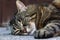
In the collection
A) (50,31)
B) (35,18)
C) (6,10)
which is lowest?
(50,31)

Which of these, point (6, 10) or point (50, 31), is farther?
point (6, 10)

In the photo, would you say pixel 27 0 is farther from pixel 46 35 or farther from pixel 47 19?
pixel 46 35

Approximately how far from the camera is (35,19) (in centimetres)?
157

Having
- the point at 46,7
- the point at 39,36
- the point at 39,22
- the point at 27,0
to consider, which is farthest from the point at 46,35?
the point at 27,0

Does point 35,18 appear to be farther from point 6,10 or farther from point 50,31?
point 6,10

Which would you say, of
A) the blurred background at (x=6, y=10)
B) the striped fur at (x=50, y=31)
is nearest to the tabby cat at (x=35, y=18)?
the striped fur at (x=50, y=31)

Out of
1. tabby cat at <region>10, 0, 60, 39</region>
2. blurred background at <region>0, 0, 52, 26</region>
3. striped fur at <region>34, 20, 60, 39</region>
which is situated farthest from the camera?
blurred background at <region>0, 0, 52, 26</region>

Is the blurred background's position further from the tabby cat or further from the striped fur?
the striped fur

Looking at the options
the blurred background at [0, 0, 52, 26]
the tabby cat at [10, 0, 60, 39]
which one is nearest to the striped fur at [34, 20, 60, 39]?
the tabby cat at [10, 0, 60, 39]

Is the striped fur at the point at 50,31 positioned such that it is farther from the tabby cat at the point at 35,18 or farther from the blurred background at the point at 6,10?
the blurred background at the point at 6,10

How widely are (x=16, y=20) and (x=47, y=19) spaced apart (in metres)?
0.29

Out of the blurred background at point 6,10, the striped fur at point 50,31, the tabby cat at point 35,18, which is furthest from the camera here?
the blurred background at point 6,10

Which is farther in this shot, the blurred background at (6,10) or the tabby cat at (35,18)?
the blurred background at (6,10)

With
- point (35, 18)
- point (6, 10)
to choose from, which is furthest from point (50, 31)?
point (6, 10)
